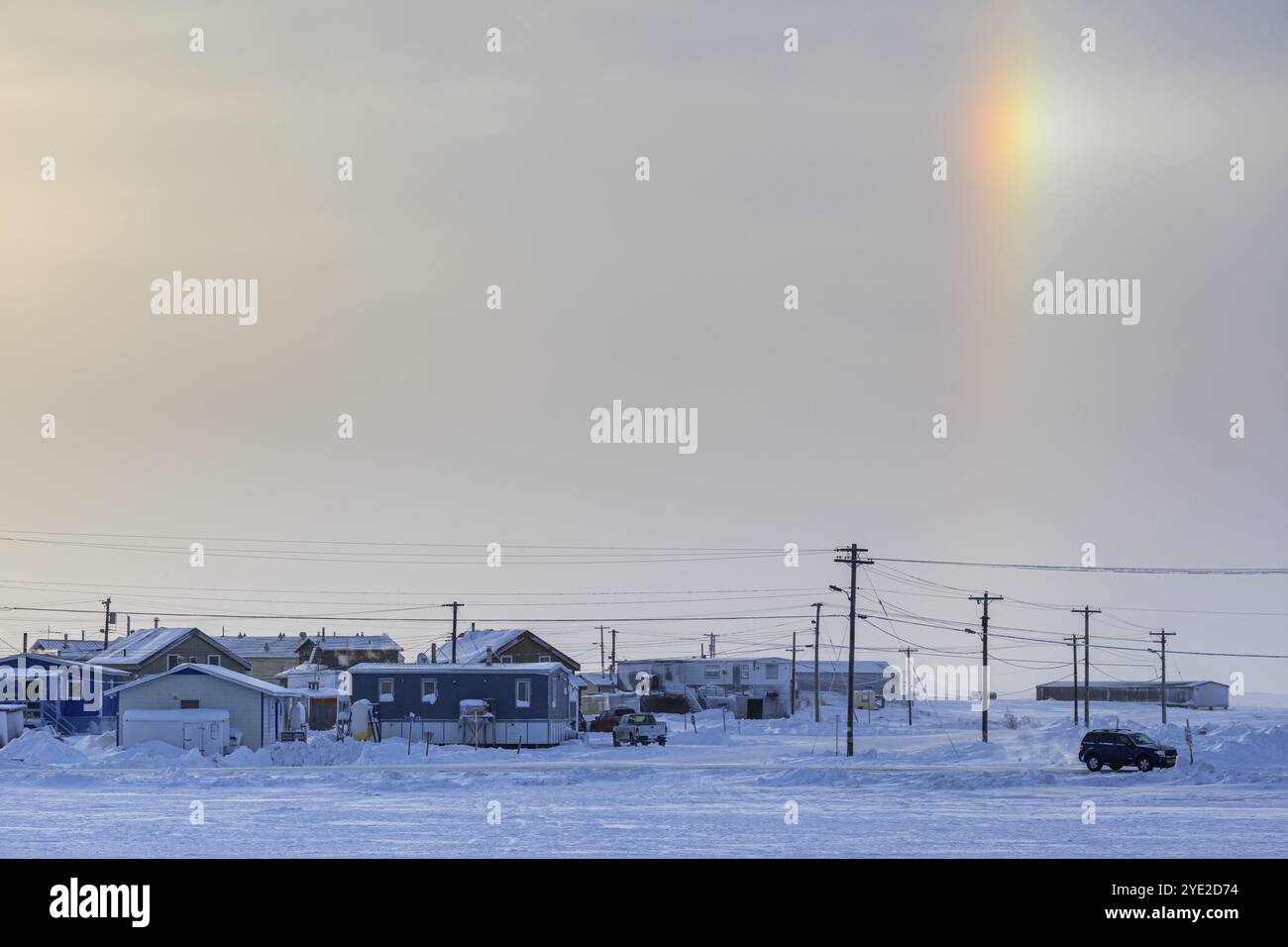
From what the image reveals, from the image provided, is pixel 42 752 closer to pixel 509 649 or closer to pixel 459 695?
pixel 459 695

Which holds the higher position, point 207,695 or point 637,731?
point 207,695

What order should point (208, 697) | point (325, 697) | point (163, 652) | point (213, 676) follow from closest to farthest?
point (208, 697) < point (213, 676) < point (325, 697) < point (163, 652)

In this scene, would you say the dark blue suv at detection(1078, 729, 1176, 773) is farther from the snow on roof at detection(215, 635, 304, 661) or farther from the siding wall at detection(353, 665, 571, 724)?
the snow on roof at detection(215, 635, 304, 661)

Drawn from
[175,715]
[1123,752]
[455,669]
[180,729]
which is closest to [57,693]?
[175,715]

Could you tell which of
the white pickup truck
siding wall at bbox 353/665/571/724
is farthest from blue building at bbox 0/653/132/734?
the white pickup truck

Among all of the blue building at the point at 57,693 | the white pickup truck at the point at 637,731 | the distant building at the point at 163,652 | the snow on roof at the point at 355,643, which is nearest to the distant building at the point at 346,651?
the snow on roof at the point at 355,643

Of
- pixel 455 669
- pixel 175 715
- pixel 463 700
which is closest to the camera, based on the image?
pixel 175 715

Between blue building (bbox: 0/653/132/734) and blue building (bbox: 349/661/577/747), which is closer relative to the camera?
blue building (bbox: 349/661/577/747)

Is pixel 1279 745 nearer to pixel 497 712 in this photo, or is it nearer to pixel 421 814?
pixel 497 712
